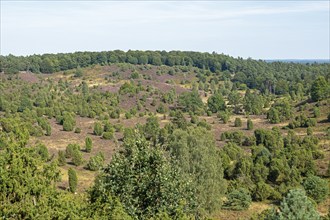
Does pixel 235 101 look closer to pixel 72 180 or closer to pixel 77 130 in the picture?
pixel 77 130

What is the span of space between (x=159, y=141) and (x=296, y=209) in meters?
39.1

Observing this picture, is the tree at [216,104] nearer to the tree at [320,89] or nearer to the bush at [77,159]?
the tree at [320,89]

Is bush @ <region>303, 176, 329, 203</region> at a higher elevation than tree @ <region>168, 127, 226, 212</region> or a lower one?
lower

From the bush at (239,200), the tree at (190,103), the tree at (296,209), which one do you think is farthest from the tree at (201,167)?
the tree at (190,103)

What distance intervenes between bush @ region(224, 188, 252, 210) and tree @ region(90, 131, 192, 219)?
2298 centimetres

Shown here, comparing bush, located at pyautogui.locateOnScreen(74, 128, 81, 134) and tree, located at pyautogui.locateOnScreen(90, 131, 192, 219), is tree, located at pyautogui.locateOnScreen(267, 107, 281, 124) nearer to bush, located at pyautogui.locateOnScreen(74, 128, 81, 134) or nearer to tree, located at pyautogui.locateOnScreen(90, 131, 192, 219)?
→ bush, located at pyautogui.locateOnScreen(74, 128, 81, 134)

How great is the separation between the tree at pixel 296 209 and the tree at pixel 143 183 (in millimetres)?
3767

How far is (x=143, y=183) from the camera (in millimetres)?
15594

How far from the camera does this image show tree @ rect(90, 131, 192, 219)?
15.5 m

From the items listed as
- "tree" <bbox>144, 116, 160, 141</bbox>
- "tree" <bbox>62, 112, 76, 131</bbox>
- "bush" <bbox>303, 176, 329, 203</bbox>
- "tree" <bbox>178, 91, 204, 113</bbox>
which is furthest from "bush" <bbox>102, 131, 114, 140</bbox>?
"bush" <bbox>303, 176, 329, 203</bbox>

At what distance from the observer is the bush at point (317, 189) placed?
39.1m

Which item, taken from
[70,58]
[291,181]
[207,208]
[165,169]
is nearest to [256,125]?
[291,181]

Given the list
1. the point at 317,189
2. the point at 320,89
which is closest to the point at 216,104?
the point at 320,89

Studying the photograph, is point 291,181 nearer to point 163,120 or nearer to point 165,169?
point 165,169
